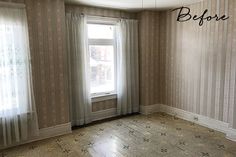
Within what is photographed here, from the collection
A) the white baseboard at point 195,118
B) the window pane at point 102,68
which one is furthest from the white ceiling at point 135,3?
the white baseboard at point 195,118

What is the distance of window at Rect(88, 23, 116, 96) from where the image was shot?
4418 millimetres

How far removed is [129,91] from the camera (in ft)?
16.0

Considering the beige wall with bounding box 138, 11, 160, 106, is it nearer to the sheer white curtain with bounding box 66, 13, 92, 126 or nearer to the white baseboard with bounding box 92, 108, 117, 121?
the white baseboard with bounding box 92, 108, 117, 121

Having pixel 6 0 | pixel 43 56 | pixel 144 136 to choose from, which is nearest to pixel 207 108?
pixel 144 136

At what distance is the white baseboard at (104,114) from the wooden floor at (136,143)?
33cm

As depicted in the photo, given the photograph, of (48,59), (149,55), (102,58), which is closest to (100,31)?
(102,58)

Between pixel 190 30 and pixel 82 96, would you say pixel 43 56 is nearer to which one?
pixel 82 96

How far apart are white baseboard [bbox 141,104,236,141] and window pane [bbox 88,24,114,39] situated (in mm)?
1919

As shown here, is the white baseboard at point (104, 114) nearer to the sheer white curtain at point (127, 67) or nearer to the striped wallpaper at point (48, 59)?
the sheer white curtain at point (127, 67)

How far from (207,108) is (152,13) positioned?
2.43 meters

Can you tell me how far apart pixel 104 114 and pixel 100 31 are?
1.86 m

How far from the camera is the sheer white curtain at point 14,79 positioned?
10.1 feet

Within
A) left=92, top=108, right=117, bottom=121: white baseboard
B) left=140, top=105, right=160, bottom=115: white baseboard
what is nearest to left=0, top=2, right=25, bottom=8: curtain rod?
left=92, top=108, right=117, bottom=121: white baseboard

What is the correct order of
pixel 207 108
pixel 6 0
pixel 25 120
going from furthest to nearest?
1. pixel 207 108
2. pixel 25 120
3. pixel 6 0
